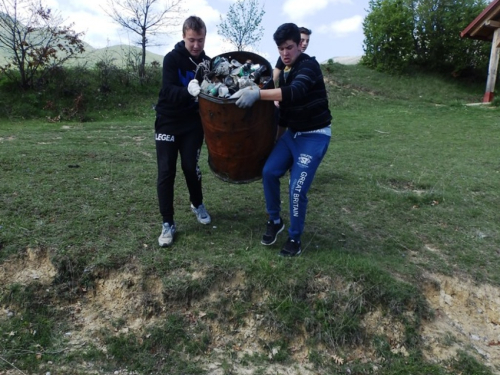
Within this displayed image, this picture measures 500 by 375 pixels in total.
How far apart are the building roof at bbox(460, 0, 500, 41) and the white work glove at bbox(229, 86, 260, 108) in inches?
675

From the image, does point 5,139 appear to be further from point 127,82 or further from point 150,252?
point 127,82

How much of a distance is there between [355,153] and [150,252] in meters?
5.53

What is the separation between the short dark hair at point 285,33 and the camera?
330cm

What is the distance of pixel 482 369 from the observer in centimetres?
311

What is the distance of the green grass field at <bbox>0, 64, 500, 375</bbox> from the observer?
3.14m

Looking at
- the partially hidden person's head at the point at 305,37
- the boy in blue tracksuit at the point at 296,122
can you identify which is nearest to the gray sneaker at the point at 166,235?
the boy in blue tracksuit at the point at 296,122

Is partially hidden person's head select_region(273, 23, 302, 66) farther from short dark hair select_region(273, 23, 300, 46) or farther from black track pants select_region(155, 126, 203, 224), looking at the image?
black track pants select_region(155, 126, 203, 224)

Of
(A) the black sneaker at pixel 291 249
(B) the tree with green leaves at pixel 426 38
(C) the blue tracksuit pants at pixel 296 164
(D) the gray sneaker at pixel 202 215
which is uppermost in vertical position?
(B) the tree with green leaves at pixel 426 38

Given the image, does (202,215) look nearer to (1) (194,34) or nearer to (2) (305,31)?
(1) (194,34)

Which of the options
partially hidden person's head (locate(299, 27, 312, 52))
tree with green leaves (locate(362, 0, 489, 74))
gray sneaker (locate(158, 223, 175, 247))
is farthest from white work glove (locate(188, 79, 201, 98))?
tree with green leaves (locate(362, 0, 489, 74))

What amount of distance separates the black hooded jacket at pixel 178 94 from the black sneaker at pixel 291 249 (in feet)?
4.49

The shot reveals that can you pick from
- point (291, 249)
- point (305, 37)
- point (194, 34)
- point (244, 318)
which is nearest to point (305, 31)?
point (305, 37)

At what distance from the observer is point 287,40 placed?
3320 millimetres

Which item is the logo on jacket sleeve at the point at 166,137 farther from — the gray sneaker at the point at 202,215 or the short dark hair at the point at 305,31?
the short dark hair at the point at 305,31
